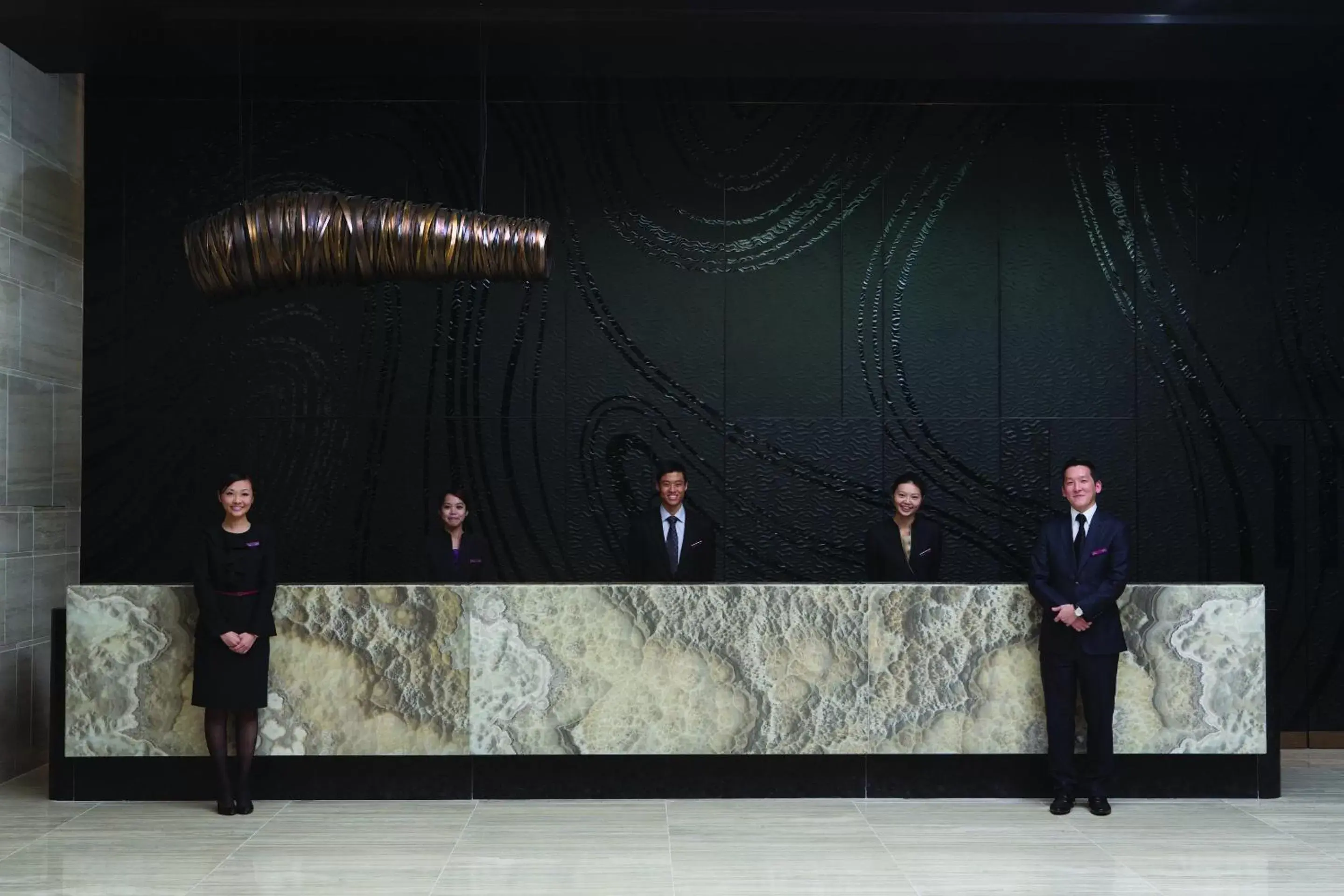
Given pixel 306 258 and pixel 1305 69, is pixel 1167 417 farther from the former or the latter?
pixel 306 258

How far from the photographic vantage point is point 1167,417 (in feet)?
27.7

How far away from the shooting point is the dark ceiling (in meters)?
6.96

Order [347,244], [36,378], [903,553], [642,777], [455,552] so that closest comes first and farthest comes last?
[347,244] → [642,777] → [903,553] → [455,552] → [36,378]

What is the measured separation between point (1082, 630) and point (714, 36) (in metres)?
3.60

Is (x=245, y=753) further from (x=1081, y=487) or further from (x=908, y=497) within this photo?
(x=1081, y=487)

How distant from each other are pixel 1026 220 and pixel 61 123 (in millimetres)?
5743

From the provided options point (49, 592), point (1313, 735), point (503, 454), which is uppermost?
point (503, 454)

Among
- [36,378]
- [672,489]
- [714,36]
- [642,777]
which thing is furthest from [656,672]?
[36,378]

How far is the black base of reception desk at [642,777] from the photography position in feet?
21.1

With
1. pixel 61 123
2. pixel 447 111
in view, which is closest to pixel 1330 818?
pixel 447 111

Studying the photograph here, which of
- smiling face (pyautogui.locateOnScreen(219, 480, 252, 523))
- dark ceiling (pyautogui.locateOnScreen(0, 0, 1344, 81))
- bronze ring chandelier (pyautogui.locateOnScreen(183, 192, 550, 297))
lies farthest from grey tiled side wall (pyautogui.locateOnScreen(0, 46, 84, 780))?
bronze ring chandelier (pyautogui.locateOnScreen(183, 192, 550, 297))

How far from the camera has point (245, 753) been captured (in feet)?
20.3

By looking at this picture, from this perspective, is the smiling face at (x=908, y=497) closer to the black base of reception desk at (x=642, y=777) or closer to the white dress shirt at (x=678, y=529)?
the white dress shirt at (x=678, y=529)

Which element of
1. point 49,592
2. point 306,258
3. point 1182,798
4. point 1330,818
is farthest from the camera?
point 49,592
